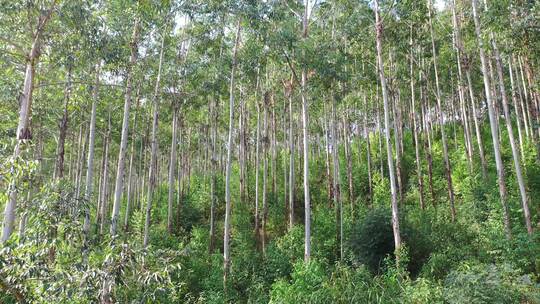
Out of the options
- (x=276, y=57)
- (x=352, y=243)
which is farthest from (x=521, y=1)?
(x=352, y=243)

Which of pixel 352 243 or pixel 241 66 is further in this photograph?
pixel 241 66

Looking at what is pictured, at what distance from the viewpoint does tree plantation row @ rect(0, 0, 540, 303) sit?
14.6 feet

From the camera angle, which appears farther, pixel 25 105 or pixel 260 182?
pixel 260 182

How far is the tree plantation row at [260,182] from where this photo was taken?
14.6ft

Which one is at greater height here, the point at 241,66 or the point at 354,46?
the point at 354,46

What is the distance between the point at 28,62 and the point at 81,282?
3.20m

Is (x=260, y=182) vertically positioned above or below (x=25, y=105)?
above

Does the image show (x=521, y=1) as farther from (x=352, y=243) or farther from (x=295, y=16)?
(x=352, y=243)

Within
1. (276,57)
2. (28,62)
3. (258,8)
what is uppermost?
(258,8)

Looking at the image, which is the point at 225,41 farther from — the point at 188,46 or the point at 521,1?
the point at 521,1

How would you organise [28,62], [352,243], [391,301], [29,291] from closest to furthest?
[29,291], [28,62], [391,301], [352,243]

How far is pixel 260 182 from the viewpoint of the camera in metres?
21.6

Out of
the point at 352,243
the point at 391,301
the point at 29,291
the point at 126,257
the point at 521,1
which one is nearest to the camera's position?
the point at 126,257

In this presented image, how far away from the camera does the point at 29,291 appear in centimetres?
433
